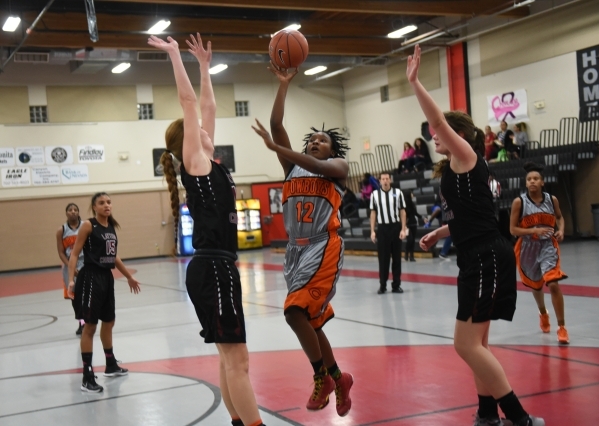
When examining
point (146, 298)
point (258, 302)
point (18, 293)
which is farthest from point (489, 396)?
point (18, 293)

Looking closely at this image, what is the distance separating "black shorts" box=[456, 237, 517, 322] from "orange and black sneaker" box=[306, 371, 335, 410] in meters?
1.13

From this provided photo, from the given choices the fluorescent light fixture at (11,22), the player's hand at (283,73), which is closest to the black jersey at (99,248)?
the player's hand at (283,73)

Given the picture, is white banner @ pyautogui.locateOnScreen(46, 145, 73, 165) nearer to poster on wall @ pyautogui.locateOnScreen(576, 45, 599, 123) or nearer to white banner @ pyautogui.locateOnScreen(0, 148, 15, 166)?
white banner @ pyautogui.locateOnScreen(0, 148, 15, 166)

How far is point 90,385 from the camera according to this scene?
20.0 feet

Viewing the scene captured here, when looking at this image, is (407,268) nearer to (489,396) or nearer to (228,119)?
(489,396)

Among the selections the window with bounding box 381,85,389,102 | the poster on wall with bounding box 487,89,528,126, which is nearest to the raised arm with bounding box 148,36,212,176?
the poster on wall with bounding box 487,89,528,126

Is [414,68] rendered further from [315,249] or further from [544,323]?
[544,323]

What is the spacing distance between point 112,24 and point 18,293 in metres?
7.70

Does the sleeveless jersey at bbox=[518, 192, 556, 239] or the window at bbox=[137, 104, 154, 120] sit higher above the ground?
the window at bbox=[137, 104, 154, 120]

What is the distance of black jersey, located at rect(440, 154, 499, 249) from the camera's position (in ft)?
13.3

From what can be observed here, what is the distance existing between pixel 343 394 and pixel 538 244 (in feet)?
10.9

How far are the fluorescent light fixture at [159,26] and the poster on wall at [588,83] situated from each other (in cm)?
1035

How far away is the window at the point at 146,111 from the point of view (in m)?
25.5

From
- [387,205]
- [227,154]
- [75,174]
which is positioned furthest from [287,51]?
[227,154]
